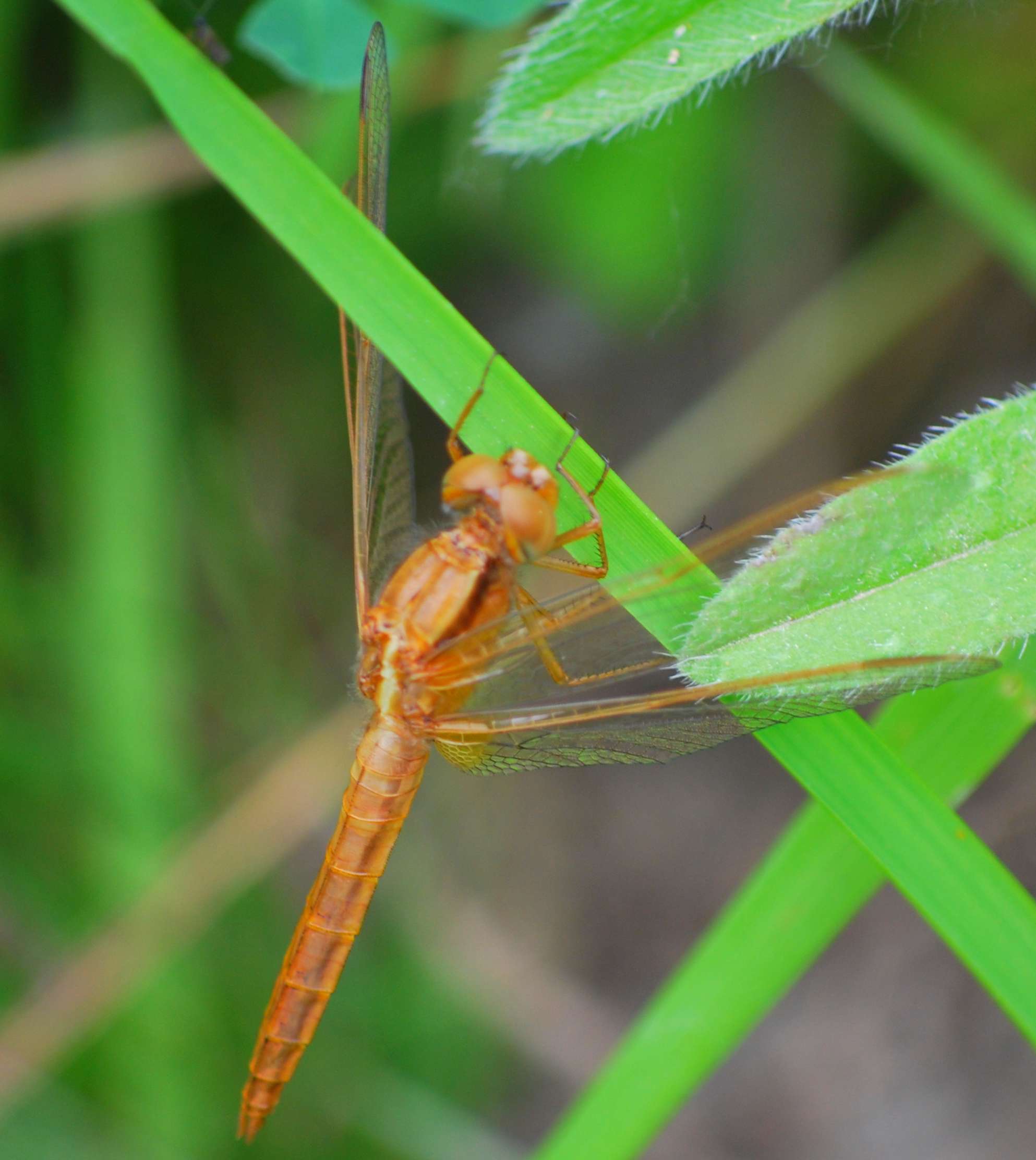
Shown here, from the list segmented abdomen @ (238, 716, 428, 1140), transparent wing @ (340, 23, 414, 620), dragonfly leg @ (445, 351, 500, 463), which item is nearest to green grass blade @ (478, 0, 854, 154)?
transparent wing @ (340, 23, 414, 620)

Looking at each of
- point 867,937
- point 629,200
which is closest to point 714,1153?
point 867,937

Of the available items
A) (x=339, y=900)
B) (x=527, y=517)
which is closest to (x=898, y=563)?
(x=527, y=517)

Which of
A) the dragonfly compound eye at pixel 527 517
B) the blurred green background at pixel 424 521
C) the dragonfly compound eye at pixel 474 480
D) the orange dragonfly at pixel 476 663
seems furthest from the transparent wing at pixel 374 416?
the blurred green background at pixel 424 521

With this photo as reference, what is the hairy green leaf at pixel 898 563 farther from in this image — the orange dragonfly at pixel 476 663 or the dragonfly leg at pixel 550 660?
the dragonfly leg at pixel 550 660

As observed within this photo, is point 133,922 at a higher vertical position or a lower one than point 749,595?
lower

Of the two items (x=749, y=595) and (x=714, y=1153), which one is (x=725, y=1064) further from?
(x=749, y=595)

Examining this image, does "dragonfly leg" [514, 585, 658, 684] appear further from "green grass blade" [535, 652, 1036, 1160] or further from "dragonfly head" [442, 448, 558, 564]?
"green grass blade" [535, 652, 1036, 1160]
